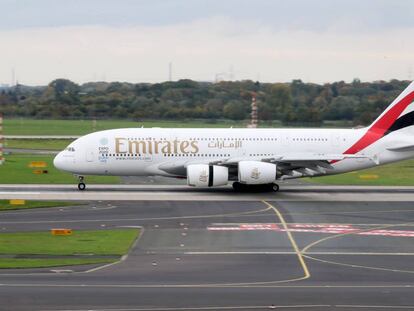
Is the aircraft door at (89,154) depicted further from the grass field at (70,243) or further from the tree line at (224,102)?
the tree line at (224,102)

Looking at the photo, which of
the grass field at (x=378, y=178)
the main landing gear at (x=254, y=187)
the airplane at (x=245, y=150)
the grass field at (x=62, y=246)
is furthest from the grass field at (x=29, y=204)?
the grass field at (x=378, y=178)

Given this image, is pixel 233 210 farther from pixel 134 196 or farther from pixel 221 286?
pixel 221 286

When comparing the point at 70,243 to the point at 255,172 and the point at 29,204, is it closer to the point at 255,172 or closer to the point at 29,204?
the point at 29,204

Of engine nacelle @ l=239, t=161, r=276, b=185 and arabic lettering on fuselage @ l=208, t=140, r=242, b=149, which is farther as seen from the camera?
arabic lettering on fuselage @ l=208, t=140, r=242, b=149

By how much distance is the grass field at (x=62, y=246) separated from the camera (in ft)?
96.3

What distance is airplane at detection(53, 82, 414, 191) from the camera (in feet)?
171

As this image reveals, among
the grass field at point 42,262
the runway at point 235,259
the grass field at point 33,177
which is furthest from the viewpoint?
the grass field at point 33,177

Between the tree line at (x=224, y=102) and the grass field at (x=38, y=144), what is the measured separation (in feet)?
118

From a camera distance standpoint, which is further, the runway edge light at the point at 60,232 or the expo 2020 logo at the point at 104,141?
the expo 2020 logo at the point at 104,141

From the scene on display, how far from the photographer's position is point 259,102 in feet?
479

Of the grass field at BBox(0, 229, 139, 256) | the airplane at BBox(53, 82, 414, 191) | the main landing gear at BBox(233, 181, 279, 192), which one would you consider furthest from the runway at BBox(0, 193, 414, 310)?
the main landing gear at BBox(233, 181, 279, 192)

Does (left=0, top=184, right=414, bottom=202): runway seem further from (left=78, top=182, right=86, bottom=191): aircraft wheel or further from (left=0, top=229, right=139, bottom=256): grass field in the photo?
(left=0, top=229, right=139, bottom=256): grass field

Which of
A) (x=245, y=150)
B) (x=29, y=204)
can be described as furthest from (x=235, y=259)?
(x=245, y=150)

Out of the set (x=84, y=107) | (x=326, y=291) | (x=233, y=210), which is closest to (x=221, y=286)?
(x=326, y=291)
